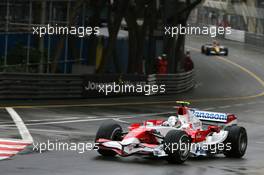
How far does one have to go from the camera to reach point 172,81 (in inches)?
1550

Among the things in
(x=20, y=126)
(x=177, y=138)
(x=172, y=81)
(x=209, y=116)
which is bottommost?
(x=172, y=81)

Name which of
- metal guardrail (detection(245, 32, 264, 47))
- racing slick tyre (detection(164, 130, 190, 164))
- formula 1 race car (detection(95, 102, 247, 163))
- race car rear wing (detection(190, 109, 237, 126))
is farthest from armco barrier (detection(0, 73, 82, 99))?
metal guardrail (detection(245, 32, 264, 47))

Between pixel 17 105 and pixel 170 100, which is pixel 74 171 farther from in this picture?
pixel 170 100

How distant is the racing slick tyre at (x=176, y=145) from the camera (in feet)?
48.7

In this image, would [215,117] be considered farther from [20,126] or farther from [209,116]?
[20,126]

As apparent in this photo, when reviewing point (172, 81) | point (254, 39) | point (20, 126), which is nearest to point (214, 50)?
point (254, 39)

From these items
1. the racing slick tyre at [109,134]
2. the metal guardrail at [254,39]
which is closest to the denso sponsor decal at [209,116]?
the racing slick tyre at [109,134]

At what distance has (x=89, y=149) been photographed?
54.1 ft

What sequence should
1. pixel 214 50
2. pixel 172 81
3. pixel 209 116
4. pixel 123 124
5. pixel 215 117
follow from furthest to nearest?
pixel 214 50 < pixel 172 81 < pixel 123 124 < pixel 215 117 < pixel 209 116

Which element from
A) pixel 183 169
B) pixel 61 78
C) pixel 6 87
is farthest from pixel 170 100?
pixel 183 169

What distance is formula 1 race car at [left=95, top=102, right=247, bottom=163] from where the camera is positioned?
1494cm

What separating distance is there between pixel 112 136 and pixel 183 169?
5.59ft

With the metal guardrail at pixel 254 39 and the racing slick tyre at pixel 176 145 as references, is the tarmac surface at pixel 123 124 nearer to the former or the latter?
the racing slick tyre at pixel 176 145

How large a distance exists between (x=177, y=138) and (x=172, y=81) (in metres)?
24.5
